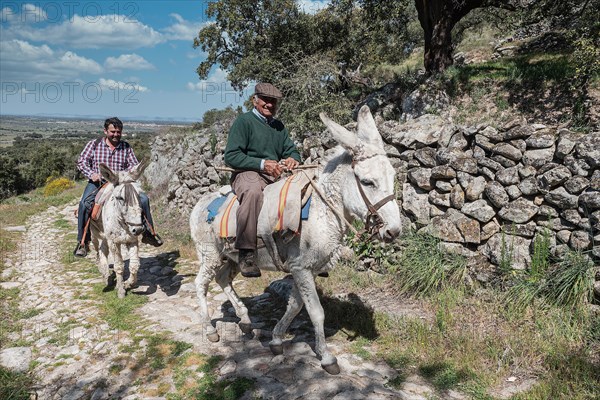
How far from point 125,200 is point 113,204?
57 centimetres

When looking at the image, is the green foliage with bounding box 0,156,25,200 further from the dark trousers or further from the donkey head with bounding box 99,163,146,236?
the donkey head with bounding box 99,163,146,236

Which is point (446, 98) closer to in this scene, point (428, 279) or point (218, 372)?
point (428, 279)

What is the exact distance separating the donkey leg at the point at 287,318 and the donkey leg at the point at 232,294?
2.59 feet

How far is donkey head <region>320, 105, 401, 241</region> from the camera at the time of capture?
327cm

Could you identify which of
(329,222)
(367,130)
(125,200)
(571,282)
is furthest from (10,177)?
(571,282)

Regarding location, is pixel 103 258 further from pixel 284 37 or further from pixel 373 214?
pixel 284 37

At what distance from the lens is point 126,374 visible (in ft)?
13.8

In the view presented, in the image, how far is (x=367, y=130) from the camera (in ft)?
11.4

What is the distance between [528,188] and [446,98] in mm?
5053

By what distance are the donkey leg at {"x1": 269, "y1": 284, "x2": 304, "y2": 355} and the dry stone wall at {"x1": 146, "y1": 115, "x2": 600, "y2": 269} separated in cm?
308

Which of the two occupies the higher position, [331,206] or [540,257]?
[331,206]

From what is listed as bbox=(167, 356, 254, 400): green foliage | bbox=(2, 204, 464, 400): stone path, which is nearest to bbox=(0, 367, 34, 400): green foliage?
bbox=(2, 204, 464, 400): stone path

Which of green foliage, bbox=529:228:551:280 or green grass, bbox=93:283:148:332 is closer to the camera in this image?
green foliage, bbox=529:228:551:280

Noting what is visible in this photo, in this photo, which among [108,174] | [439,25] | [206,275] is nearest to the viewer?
[206,275]
